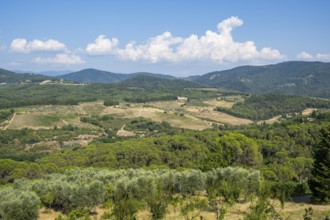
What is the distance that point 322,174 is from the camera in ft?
109

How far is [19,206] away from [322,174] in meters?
28.9

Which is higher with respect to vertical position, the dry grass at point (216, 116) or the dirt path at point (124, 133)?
the dry grass at point (216, 116)

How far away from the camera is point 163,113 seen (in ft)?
541

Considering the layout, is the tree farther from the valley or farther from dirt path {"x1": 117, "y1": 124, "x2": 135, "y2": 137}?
dirt path {"x1": 117, "y1": 124, "x2": 135, "y2": 137}

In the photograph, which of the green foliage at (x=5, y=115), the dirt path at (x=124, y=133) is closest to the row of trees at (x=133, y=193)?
the dirt path at (x=124, y=133)

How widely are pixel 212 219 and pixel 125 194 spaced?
28.8 ft

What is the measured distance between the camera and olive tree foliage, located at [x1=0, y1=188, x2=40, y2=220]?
87.5 feet

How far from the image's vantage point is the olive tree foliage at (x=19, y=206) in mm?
26675

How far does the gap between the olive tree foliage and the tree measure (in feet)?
88.6

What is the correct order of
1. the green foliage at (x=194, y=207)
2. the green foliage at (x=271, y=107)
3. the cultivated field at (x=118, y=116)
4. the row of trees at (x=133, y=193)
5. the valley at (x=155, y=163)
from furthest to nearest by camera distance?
the green foliage at (x=271, y=107) < the cultivated field at (x=118, y=116) < the valley at (x=155, y=163) < the green foliage at (x=194, y=207) < the row of trees at (x=133, y=193)

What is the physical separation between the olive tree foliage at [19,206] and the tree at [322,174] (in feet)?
88.6

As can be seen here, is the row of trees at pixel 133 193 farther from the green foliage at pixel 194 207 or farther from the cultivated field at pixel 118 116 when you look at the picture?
the cultivated field at pixel 118 116

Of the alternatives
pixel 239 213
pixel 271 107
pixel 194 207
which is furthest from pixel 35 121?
pixel 271 107

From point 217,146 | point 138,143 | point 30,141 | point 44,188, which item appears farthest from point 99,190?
point 30,141
